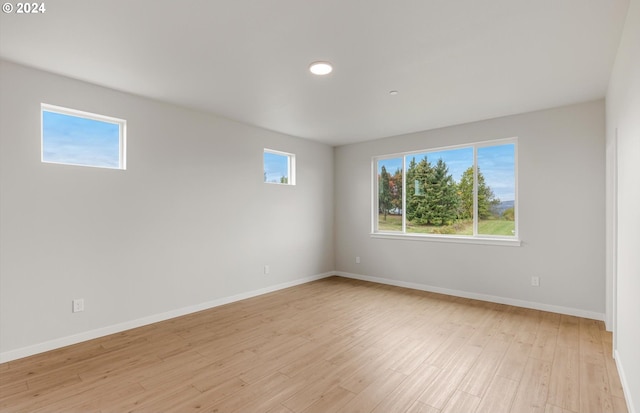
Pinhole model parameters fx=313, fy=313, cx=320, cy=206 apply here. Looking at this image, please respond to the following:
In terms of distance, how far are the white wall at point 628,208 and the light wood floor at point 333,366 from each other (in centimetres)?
32

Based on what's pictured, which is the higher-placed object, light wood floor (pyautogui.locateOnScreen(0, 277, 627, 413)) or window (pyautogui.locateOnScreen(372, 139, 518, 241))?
window (pyautogui.locateOnScreen(372, 139, 518, 241))

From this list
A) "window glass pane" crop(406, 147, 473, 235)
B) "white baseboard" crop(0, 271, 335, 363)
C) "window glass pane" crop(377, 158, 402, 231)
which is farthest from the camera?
"window glass pane" crop(377, 158, 402, 231)

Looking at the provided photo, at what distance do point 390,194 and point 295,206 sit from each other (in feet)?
5.70

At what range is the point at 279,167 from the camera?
17.7ft

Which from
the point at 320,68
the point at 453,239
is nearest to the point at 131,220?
the point at 320,68

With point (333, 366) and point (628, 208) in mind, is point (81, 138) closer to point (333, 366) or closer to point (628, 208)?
point (333, 366)

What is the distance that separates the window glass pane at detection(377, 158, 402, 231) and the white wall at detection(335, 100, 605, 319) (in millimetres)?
563

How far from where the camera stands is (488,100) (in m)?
3.68

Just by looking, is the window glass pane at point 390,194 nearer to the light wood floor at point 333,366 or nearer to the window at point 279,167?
the window at point 279,167

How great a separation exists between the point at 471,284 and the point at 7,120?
5.63 metres

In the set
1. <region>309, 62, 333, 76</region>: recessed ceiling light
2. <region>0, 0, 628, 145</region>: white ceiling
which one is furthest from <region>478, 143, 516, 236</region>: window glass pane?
<region>309, 62, 333, 76</region>: recessed ceiling light

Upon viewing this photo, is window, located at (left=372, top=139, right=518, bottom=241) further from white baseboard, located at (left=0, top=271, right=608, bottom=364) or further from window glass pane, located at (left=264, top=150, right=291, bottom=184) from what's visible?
window glass pane, located at (left=264, top=150, right=291, bottom=184)

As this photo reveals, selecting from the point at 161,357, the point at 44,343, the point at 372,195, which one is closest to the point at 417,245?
the point at 372,195

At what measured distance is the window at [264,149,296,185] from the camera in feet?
17.0
